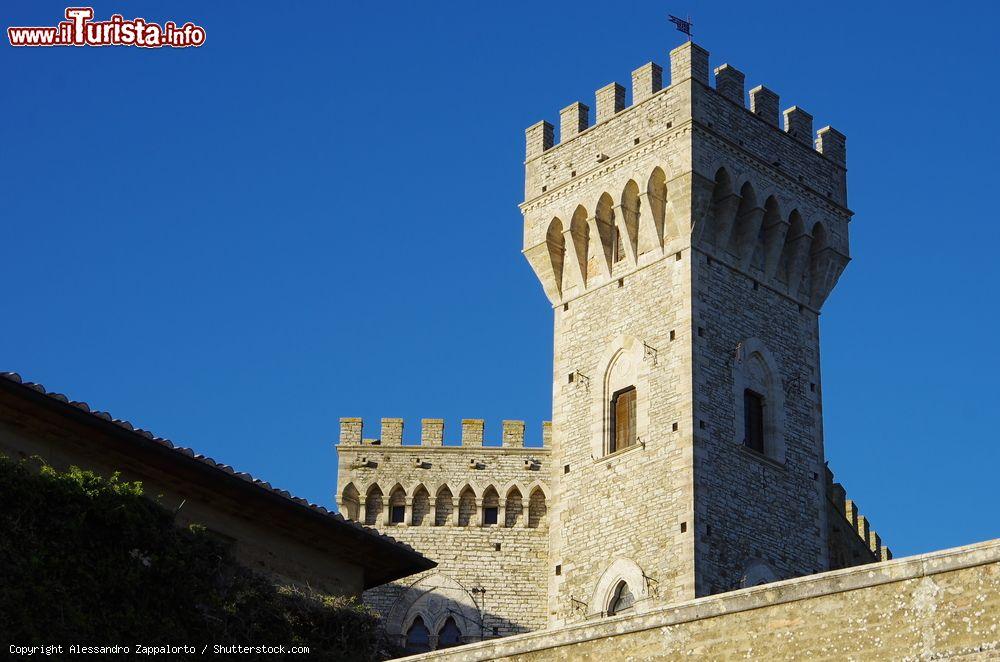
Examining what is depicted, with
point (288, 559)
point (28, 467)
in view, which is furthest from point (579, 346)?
point (28, 467)

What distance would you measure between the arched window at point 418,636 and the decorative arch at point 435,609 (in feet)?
0.21

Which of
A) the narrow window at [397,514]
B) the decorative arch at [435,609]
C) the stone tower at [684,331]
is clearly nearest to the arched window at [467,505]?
the narrow window at [397,514]

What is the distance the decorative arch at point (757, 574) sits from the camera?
1147 inches

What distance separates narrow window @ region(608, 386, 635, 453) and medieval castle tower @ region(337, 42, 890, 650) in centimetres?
4

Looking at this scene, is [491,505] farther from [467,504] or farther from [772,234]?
[772,234]

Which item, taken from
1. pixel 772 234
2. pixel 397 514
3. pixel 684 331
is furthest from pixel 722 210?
pixel 397 514

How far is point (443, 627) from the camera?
34000 mm

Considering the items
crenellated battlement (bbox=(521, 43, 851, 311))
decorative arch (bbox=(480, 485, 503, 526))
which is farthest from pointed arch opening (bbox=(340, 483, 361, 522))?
crenellated battlement (bbox=(521, 43, 851, 311))

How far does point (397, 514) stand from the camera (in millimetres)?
35562

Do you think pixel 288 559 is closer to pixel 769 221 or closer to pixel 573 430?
pixel 573 430

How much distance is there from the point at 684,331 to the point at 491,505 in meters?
6.90

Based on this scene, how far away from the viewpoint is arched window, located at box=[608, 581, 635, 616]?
29.2 metres

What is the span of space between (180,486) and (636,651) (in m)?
7.42

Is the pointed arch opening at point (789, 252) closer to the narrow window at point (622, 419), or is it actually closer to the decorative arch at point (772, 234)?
the decorative arch at point (772, 234)
